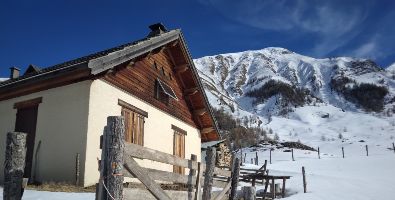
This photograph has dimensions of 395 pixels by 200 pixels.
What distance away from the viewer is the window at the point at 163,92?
1761 centimetres

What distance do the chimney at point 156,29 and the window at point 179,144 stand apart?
166 inches

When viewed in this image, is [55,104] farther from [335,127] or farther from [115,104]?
[335,127]

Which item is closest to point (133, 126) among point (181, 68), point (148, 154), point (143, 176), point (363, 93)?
point (181, 68)

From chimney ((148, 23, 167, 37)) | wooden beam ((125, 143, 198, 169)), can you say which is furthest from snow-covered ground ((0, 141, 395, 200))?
chimney ((148, 23, 167, 37))

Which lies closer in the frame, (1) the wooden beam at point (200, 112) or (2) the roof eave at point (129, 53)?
(2) the roof eave at point (129, 53)

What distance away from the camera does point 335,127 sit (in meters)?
101

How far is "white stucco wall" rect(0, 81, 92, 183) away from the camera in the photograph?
1293 centimetres

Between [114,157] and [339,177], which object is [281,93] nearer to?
[339,177]

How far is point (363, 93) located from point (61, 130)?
14905cm

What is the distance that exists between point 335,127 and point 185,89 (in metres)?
88.0

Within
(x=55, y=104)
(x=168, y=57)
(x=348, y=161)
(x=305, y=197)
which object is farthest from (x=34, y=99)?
(x=348, y=161)

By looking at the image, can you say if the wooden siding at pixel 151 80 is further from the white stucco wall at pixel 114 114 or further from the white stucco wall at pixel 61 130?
the white stucco wall at pixel 61 130

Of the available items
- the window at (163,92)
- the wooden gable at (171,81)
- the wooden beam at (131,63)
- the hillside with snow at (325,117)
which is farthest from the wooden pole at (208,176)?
the hillside with snow at (325,117)

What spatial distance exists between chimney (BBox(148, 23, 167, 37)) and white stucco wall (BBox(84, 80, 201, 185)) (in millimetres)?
3257
